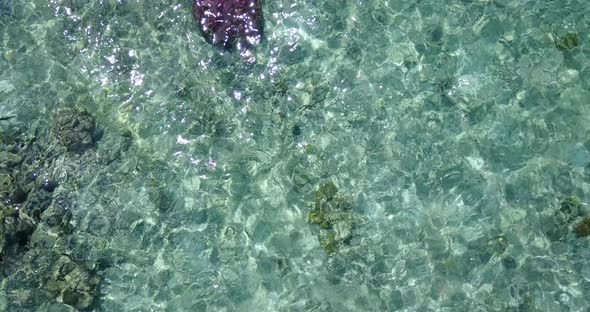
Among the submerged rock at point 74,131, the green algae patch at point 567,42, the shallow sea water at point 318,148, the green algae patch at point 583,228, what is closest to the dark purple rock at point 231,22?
the shallow sea water at point 318,148

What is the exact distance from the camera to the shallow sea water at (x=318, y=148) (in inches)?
317

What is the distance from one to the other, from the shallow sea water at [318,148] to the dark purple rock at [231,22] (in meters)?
0.19

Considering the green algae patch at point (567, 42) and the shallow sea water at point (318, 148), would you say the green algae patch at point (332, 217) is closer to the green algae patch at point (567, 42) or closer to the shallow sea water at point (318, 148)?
the shallow sea water at point (318, 148)

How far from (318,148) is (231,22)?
7.54ft

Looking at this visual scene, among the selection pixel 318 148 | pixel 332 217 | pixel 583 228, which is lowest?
pixel 583 228

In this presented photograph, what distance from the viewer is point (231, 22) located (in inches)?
366

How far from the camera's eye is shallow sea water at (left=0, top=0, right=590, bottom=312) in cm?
806

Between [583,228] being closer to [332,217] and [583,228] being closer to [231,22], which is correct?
[332,217]

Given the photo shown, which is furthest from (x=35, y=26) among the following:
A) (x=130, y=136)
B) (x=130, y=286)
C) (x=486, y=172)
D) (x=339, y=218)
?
(x=486, y=172)

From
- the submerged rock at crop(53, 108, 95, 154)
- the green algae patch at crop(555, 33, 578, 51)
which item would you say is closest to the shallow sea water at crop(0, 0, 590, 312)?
the green algae patch at crop(555, 33, 578, 51)

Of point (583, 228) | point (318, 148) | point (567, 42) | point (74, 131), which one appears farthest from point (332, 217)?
point (567, 42)

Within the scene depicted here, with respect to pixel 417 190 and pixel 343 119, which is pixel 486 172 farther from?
pixel 343 119

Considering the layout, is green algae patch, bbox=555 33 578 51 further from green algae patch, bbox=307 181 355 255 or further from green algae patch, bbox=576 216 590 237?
green algae patch, bbox=307 181 355 255

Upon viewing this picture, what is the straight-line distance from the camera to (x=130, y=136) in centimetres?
902
